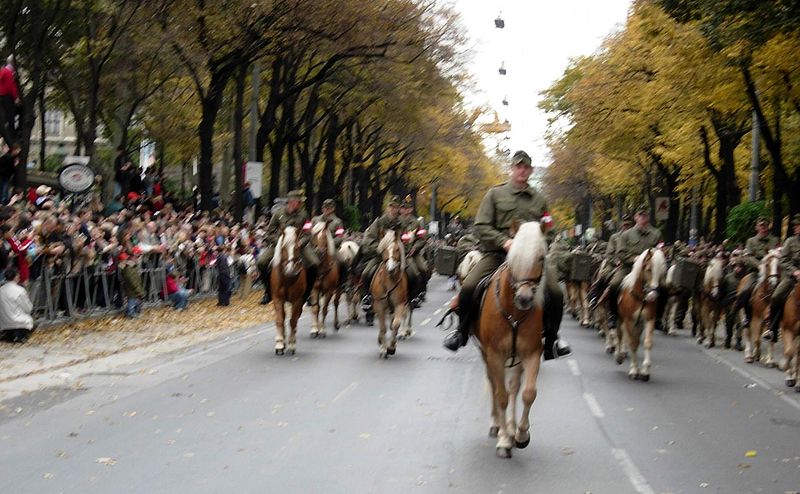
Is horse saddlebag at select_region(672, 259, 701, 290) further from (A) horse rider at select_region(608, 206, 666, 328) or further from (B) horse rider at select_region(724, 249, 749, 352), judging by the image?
(A) horse rider at select_region(608, 206, 666, 328)

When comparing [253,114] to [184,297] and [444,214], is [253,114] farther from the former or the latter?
[444,214]

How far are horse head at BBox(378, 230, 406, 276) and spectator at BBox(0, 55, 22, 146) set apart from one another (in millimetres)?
9607

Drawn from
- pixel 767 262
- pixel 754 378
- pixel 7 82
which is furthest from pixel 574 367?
pixel 7 82

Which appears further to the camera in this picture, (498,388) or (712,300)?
(712,300)

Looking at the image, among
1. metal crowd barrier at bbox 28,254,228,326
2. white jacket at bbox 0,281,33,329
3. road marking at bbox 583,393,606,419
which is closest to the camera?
road marking at bbox 583,393,606,419

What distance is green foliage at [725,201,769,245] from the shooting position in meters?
33.1

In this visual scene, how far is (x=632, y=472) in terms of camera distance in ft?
33.7

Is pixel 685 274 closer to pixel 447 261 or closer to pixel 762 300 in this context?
pixel 762 300

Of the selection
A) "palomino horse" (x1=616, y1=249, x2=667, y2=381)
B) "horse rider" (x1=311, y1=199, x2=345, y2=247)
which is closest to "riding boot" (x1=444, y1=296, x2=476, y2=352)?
"palomino horse" (x1=616, y1=249, x2=667, y2=381)

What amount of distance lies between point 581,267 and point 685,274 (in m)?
3.53

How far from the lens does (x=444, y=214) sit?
113000 millimetres

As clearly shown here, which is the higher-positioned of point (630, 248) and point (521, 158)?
point (521, 158)

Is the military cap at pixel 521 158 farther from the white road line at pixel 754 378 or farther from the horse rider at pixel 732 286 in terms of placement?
the horse rider at pixel 732 286

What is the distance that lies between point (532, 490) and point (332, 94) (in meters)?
41.7
